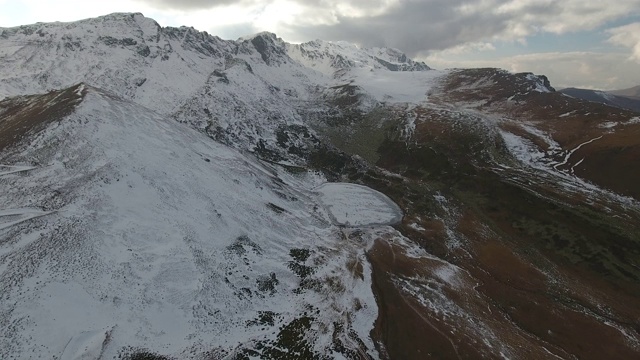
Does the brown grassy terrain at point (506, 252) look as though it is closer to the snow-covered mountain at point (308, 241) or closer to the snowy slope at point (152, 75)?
the snow-covered mountain at point (308, 241)

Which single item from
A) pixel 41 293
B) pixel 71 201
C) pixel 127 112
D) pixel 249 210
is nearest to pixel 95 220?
pixel 71 201

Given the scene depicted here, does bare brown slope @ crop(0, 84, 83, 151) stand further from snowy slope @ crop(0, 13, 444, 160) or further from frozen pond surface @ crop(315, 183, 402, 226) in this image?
frozen pond surface @ crop(315, 183, 402, 226)

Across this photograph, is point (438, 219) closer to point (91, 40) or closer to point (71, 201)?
point (71, 201)

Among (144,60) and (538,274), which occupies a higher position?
(144,60)

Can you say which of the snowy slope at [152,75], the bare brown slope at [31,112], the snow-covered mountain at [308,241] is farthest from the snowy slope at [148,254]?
the snowy slope at [152,75]

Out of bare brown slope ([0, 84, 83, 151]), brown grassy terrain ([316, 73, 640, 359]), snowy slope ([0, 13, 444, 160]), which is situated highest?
snowy slope ([0, 13, 444, 160])

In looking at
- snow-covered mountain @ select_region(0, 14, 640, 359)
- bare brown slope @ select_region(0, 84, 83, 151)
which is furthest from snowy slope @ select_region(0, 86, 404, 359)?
bare brown slope @ select_region(0, 84, 83, 151)
